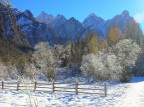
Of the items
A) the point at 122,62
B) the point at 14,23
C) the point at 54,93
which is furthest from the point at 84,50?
the point at 54,93

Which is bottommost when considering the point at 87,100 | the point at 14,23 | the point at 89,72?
the point at 87,100

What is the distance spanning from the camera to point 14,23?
120 meters

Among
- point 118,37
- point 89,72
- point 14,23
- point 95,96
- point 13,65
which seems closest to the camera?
point 95,96

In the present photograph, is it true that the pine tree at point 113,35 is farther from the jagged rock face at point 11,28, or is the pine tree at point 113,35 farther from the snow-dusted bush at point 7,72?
the jagged rock face at point 11,28

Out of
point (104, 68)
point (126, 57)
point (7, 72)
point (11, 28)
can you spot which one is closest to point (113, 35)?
point (126, 57)

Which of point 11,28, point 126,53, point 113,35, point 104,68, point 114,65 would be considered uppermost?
point 11,28

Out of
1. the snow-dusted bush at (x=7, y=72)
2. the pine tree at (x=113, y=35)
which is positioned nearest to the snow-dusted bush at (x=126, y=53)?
the snow-dusted bush at (x=7, y=72)

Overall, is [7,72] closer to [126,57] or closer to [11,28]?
[126,57]

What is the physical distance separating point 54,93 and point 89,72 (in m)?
23.3

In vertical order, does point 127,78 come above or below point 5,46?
below

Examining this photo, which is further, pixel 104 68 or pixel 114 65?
pixel 114 65

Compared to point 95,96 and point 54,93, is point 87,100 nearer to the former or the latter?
point 95,96

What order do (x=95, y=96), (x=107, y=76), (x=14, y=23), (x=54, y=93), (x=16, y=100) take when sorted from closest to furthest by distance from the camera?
(x=16, y=100) < (x=95, y=96) < (x=54, y=93) < (x=107, y=76) < (x=14, y=23)

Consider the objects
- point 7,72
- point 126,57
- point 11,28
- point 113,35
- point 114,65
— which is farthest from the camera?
point 11,28
